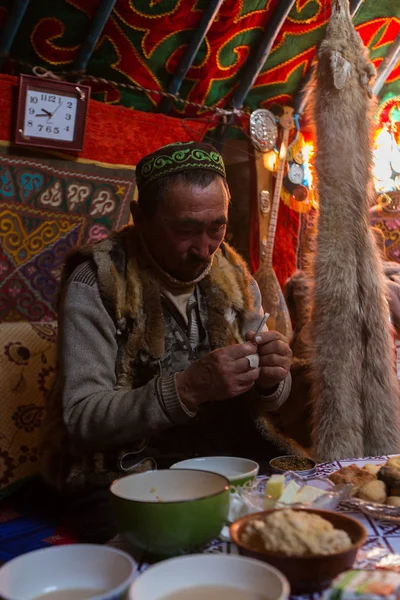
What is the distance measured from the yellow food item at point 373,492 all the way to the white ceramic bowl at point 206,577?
13.5 inches

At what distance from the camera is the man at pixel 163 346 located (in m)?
1.34

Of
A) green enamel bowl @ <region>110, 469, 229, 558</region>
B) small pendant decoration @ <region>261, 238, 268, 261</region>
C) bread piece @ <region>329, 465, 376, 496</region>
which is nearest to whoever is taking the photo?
green enamel bowl @ <region>110, 469, 229, 558</region>

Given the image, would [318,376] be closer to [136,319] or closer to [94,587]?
[136,319]

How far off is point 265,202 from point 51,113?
1.16 meters

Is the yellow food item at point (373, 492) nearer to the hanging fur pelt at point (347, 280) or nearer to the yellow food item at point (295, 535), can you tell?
the yellow food item at point (295, 535)

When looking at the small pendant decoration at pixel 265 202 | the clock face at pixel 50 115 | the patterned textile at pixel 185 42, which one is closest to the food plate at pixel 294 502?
the clock face at pixel 50 115

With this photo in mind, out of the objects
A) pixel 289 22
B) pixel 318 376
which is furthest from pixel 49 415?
pixel 289 22

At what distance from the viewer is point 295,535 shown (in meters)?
0.68

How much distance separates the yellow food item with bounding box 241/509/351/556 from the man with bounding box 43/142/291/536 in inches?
22.9

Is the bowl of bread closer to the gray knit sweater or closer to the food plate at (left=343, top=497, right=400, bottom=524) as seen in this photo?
the food plate at (left=343, top=497, right=400, bottom=524)

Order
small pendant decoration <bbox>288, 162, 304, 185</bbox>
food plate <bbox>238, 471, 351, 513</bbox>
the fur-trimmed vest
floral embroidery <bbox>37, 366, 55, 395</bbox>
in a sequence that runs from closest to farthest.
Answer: food plate <bbox>238, 471, 351, 513</bbox>, the fur-trimmed vest, floral embroidery <bbox>37, 366, 55, 395</bbox>, small pendant decoration <bbox>288, 162, 304, 185</bbox>

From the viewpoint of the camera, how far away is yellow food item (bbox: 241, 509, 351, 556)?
67 cm

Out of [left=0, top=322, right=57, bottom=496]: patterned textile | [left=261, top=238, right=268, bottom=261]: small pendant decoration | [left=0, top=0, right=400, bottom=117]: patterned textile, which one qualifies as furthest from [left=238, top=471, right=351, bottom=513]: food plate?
[left=261, top=238, right=268, bottom=261]: small pendant decoration

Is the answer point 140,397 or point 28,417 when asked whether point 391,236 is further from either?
point 140,397
